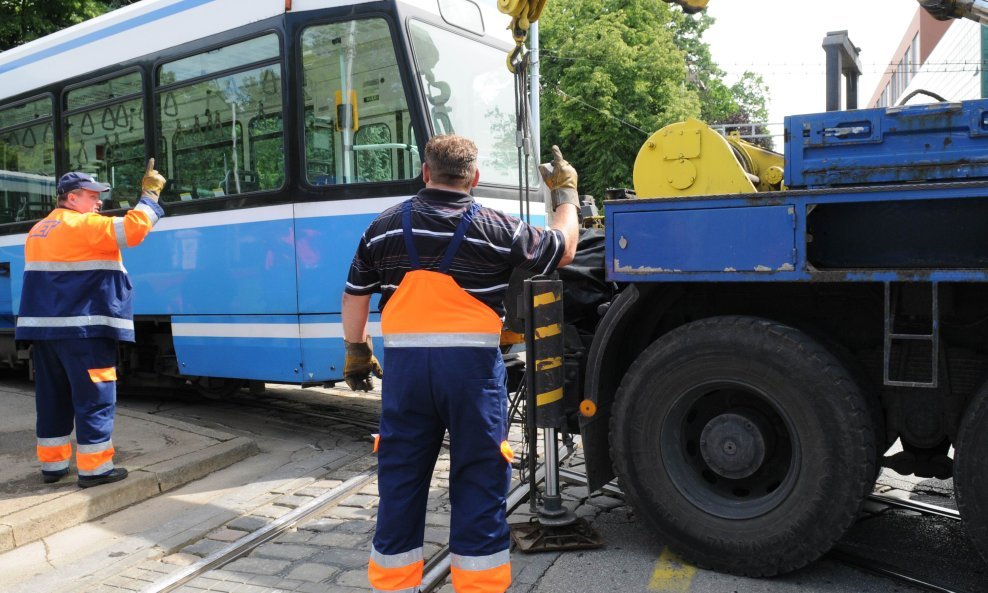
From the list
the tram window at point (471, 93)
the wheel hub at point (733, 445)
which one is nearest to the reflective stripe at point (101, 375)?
the tram window at point (471, 93)

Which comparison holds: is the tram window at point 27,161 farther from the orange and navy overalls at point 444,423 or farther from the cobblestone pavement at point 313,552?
the orange and navy overalls at point 444,423

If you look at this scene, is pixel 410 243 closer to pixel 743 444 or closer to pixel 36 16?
pixel 743 444

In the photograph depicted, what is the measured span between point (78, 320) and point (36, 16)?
1199cm

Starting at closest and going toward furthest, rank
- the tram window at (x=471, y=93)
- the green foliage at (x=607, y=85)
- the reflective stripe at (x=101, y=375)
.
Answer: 1. the reflective stripe at (x=101, y=375)
2. the tram window at (x=471, y=93)
3. the green foliage at (x=607, y=85)

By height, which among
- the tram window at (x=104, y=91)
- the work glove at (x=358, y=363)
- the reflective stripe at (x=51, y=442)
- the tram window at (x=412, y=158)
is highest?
the tram window at (x=104, y=91)

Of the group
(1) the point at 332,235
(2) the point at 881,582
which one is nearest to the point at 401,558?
(2) the point at 881,582

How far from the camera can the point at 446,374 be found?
9.81ft

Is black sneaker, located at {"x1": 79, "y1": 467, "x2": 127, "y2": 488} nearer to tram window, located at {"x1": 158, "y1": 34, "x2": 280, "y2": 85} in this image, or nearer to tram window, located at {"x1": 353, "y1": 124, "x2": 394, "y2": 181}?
tram window, located at {"x1": 353, "y1": 124, "x2": 394, "y2": 181}

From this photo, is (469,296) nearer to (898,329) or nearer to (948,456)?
(898,329)

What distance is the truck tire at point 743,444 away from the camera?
136 inches

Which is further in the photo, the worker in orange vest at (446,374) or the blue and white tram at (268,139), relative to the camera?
the blue and white tram at (268,139)

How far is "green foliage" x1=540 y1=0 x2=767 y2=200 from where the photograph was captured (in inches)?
942

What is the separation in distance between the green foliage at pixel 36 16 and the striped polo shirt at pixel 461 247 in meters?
13.4

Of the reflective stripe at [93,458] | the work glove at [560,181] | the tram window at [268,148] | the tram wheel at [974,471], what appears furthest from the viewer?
the tram window at [268,148]
